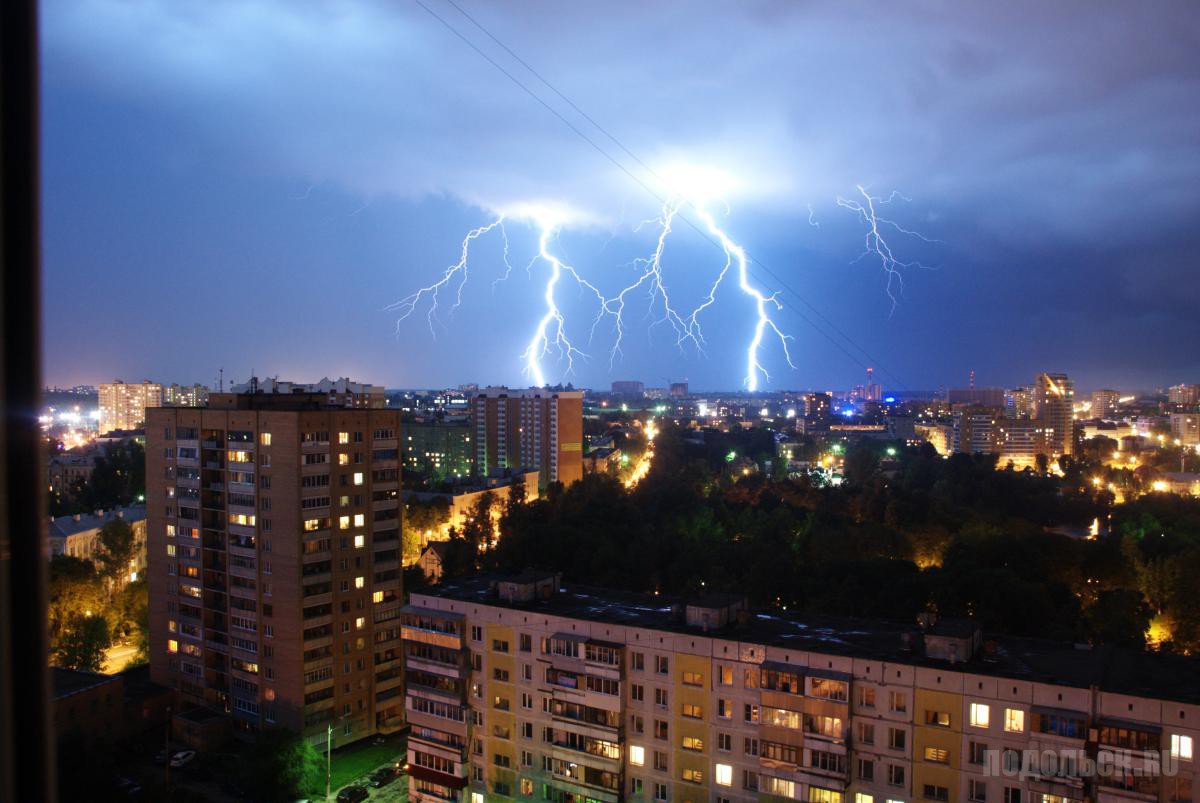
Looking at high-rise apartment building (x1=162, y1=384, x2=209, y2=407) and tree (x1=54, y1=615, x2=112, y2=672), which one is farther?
high-rise apartment building (x1=162, y1=384, x2=209, y2=407)

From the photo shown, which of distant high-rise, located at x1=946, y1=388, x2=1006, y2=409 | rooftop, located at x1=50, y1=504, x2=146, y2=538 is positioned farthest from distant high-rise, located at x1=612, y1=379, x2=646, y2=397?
rooftop, located at x1=50, y1=504, x2=146, y2=538

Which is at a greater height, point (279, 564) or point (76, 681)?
point (279, 564)

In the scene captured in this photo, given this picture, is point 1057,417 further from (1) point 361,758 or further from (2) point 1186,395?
(1) point 361,758

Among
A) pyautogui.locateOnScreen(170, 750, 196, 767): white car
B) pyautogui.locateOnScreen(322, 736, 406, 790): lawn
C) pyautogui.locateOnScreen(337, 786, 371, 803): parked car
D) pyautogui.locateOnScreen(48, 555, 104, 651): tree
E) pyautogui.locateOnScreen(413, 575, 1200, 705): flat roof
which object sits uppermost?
pyautogui.locateOnScreen(413, 575, 1200, 705): flat roof

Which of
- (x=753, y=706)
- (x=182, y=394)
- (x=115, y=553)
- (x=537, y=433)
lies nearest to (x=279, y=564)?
(x=753, y=706)

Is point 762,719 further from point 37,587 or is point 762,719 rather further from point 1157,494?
point 1157,494

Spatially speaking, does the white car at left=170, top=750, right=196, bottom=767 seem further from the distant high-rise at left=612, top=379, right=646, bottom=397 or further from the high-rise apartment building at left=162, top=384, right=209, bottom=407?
the distant high-rise at left=612, top=379, right=646, bottom=397
